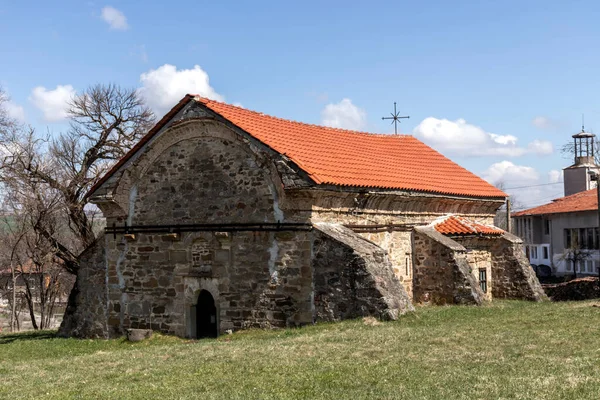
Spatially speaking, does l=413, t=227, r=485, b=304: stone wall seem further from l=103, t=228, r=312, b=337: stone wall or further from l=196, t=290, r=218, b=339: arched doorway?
l=196, t=290, r=218, b=339: arched doorway

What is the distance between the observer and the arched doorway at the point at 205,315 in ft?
58.0

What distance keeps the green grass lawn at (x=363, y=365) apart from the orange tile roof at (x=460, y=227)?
488cm

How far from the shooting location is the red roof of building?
16.9m

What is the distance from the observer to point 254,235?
54.3 ft

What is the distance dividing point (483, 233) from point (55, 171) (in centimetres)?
1820

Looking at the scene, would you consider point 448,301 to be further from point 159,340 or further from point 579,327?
point 159,340

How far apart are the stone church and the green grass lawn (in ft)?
4.28

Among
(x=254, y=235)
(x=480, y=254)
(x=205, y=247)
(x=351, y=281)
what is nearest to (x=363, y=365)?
(x=351, y=281)

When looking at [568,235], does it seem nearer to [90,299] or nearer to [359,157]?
[359,157]

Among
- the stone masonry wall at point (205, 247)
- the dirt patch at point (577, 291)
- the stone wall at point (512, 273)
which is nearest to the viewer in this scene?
the stone masonry wall at point (205, 247)

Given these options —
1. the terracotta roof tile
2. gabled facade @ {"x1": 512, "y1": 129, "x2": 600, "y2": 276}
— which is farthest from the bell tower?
the terracotta roof tile

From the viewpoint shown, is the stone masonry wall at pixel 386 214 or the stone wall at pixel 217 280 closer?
the stone wall at pixel 217 280

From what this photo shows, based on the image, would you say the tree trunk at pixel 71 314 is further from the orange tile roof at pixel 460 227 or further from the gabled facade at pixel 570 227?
the gabled facade at pixel 570 227

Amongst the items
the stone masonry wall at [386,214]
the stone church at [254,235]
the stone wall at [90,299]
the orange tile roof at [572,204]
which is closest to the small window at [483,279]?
the stone church at [254,235]
